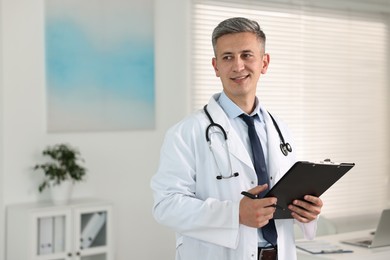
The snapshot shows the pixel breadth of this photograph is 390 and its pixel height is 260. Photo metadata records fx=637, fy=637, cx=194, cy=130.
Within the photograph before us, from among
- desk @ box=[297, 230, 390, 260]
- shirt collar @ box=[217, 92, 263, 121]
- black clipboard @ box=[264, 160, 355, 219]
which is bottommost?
desk @ box=[297, 230, 390, 260]

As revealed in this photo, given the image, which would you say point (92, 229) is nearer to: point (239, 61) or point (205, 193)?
point (205, 193)

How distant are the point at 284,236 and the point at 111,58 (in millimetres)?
2845

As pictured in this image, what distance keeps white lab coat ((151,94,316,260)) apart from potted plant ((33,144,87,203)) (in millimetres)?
2213

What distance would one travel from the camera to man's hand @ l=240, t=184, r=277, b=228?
2.17 meters

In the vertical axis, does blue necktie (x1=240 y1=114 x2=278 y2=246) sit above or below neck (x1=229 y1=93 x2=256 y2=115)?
below

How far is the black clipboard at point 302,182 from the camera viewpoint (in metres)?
2.18

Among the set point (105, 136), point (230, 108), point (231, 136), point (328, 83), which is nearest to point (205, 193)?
point (231, 136)

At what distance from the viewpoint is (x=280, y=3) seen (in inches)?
234

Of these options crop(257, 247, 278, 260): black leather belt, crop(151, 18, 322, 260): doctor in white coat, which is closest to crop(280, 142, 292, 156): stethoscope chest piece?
crop(151, 18, 322, 260): doctor in white coat

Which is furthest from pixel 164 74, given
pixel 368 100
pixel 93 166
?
pixel 368 100

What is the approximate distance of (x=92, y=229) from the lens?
4.51 metres

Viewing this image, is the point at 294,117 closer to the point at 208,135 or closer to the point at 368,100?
the point at 368,100

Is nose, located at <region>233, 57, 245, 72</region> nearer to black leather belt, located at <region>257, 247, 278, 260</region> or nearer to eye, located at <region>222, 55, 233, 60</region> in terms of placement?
eye, located at <region>222, 55, 233, 60</region>

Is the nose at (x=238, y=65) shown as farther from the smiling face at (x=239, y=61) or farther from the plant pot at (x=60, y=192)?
the plant pot at (x=60, y=192)
